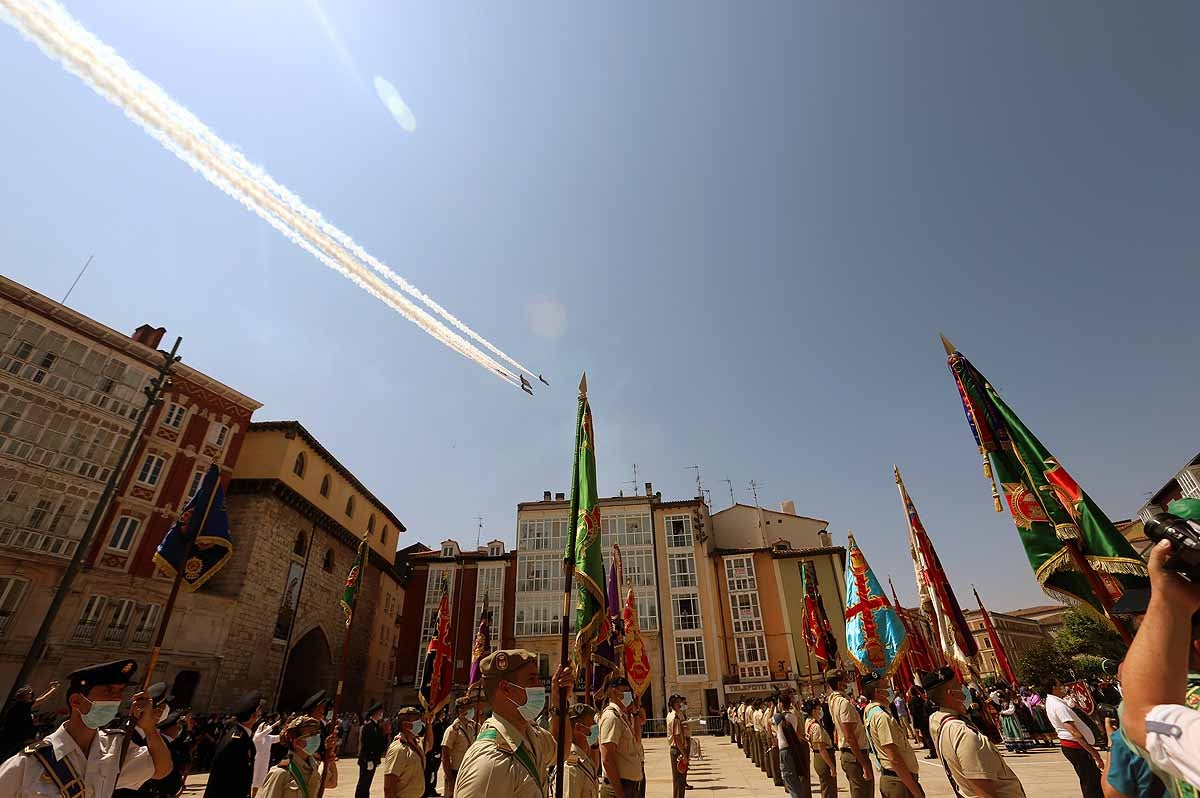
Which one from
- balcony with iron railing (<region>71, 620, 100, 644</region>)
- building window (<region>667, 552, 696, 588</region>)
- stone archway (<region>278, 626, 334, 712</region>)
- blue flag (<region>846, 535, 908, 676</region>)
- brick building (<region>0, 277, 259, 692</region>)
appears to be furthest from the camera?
building window (<region>667, 552, 696, 588</region>)

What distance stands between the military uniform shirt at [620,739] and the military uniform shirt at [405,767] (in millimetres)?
2672

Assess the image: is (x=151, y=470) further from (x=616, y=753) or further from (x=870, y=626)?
(x=870, y=626)

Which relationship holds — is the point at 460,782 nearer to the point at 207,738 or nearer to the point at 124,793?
the point at 124,793

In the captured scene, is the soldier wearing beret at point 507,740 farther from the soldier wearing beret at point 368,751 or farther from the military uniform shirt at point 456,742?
the soldier wearing beret at point 368,751

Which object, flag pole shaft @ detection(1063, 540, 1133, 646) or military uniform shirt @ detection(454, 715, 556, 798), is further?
flag pole shaft @ detection(1063, 540, 1133, 646)

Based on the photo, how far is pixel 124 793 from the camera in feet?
16.3

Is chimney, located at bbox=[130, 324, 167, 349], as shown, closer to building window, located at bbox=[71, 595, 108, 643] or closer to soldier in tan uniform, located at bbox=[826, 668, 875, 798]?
building window, located at bbox=[71, 595, 108, 643]

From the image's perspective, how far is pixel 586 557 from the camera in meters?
7.23

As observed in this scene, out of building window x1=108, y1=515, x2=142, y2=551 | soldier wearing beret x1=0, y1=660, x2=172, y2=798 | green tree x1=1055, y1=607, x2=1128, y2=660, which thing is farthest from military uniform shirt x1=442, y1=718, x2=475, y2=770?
green tree x1=1055, y1=607, x2=1128, y2=660

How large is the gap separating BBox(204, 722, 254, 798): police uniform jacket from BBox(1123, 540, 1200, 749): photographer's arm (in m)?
6.71

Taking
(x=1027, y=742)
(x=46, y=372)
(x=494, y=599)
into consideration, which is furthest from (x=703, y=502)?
(x=46, y=372)

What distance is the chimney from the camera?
28688mm

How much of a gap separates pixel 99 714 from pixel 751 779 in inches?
562

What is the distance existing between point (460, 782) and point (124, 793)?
4.57 metres
